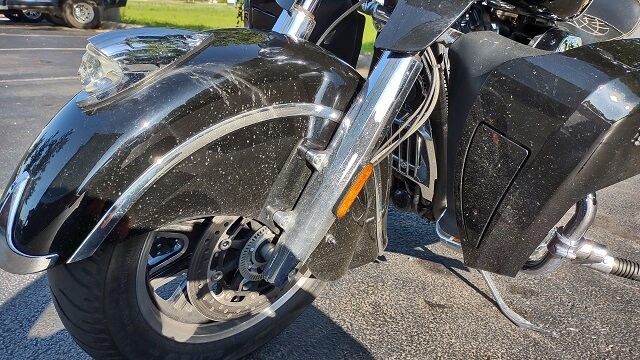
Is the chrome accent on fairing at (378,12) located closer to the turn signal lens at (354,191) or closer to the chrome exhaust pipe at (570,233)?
the turn signal lens at (354,191)

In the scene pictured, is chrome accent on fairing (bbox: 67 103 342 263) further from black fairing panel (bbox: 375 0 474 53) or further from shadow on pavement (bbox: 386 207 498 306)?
shadow on pavement (bbox: 386 207 498 306)

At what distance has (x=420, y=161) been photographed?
1954 millimetres

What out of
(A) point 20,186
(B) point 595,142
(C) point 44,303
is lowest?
(C) point 44,303

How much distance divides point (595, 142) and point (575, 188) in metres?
0.16

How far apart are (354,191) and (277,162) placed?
0.79ft

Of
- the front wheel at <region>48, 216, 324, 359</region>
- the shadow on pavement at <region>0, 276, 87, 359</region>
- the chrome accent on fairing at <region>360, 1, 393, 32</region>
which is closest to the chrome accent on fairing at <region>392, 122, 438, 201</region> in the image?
the chrome accent on fairing at <region>360, 1, 393, 32</region>

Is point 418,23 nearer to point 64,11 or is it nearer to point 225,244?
point 225,244

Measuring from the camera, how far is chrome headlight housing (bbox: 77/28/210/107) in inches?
54.9

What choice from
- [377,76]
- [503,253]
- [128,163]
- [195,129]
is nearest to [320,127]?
[377,76]

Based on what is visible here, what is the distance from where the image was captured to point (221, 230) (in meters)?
1.71

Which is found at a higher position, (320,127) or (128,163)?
(320,127)

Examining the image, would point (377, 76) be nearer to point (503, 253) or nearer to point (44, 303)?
point (503, 253)

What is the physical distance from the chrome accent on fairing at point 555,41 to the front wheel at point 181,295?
3.97 ft

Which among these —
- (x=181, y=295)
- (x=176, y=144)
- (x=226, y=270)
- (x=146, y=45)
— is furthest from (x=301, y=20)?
(x=181, y=295)
